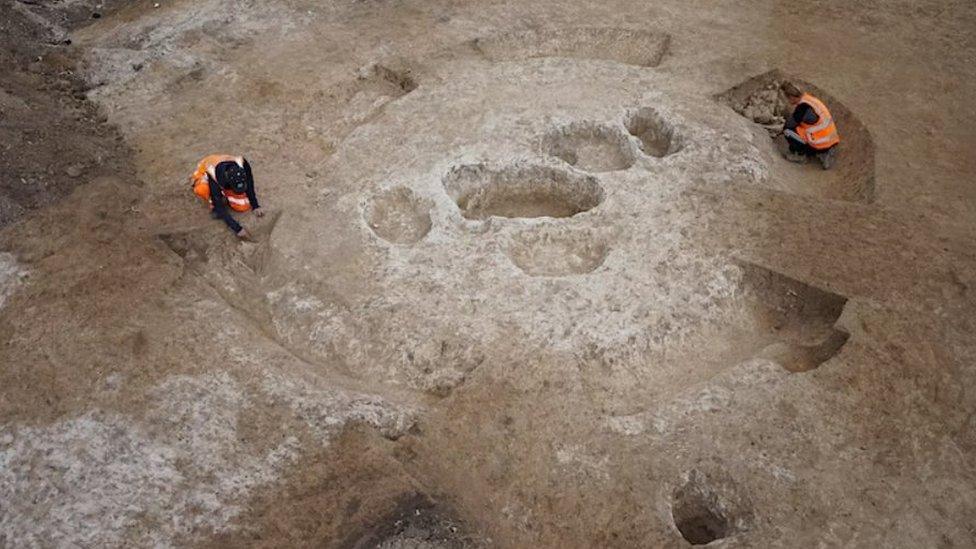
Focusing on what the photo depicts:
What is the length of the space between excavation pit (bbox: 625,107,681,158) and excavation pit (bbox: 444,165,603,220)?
143 centimetres

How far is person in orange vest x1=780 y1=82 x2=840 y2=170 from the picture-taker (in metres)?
8.94

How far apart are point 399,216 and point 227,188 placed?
1.92 m

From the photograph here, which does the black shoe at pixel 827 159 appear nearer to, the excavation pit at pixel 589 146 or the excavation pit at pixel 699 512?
the excavation pit at pixel 589 146

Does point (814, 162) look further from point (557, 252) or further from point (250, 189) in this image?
point (250, 189)

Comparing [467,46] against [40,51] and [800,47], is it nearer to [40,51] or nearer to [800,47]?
[800,47]

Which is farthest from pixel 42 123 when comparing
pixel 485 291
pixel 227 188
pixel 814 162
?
pixel 814 162

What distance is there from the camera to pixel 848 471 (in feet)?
18.1

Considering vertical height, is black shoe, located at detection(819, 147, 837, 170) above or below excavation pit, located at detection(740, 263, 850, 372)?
above

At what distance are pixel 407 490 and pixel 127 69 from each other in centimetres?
830

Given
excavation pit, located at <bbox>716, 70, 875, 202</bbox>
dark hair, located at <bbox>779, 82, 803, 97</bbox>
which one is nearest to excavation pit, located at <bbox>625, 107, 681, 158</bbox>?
excavation pit, located at <bbox>716, 70, 875, 202</bbox>

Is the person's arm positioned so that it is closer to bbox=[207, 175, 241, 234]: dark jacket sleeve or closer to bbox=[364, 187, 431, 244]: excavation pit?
bbox=[364, 187, 431, 244]: excavation pit

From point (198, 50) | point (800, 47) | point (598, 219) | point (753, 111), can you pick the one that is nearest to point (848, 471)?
point (598, 219)

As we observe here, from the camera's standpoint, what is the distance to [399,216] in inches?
331

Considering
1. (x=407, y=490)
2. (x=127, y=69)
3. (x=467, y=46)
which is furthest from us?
(x=467, y=46)
